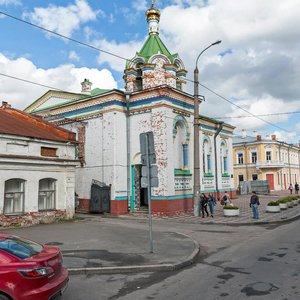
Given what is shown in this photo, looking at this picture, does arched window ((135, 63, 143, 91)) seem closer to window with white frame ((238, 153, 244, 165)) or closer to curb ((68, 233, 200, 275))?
curb ((68, 233, 200, 275))

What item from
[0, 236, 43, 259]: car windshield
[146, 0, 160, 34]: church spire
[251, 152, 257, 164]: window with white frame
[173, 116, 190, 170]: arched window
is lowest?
[0, 236, 43, 259]: car windshield

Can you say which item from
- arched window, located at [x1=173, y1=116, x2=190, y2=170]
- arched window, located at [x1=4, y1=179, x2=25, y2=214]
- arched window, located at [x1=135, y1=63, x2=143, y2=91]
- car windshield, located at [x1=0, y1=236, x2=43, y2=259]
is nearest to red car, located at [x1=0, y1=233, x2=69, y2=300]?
car windshield, located at [x1=0, y1=236, x2=43, y2=259]

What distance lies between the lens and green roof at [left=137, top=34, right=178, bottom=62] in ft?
80.5

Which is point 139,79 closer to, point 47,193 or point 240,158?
point 47,193

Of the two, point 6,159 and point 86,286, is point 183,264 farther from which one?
point 6,159

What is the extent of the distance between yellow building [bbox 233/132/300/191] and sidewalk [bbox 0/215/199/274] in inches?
1734

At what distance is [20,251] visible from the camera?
5492mm

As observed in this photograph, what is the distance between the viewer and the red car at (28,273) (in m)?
4.88

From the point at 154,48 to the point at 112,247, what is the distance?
17.4 m

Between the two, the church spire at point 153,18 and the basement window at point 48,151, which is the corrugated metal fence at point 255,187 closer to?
the church spire at point 153,18

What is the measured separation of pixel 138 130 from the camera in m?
22.8

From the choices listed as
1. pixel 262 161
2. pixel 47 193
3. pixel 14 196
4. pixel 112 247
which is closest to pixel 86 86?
pixel 47 193

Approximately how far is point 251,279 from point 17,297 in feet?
16.0

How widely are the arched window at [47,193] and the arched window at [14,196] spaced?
45.7 inches
